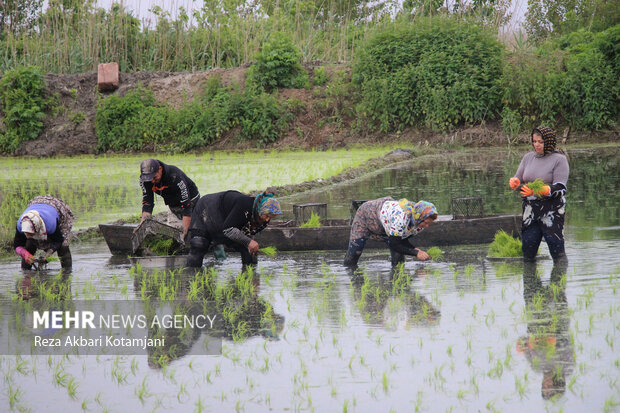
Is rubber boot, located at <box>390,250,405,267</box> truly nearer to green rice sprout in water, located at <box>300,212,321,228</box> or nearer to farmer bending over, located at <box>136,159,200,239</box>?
green rice sprout in water, located at <box>300,212,321,228</box>

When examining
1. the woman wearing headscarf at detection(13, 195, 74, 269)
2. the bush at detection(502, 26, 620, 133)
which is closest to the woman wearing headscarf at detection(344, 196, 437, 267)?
the woman wearing headscarf at detection(13, 195, 74, 269)

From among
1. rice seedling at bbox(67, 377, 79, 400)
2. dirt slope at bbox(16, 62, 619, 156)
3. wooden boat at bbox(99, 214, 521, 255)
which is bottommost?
rice seedling at bbox(67, 377, 79, 400)

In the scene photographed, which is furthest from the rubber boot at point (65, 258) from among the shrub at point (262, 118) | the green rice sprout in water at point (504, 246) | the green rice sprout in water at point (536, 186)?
the shrub at point (262, 118)

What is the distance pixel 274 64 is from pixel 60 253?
23.3 metres

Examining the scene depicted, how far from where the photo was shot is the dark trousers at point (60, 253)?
964 cm

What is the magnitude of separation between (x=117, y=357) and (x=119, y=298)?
2.22 m

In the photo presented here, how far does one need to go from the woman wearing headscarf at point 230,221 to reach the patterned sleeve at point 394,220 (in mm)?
1130

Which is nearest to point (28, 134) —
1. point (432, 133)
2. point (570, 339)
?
point (432, 133)

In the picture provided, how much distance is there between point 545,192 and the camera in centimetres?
867

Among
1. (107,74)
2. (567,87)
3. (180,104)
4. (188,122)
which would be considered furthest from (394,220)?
(107,74)

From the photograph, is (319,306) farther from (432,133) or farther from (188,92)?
(188,92)

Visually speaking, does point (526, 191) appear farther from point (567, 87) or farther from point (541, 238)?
point (567, 87)

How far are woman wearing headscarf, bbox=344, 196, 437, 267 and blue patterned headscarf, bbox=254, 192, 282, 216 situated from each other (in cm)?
100

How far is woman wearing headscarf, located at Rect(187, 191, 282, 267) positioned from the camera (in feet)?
29.9
